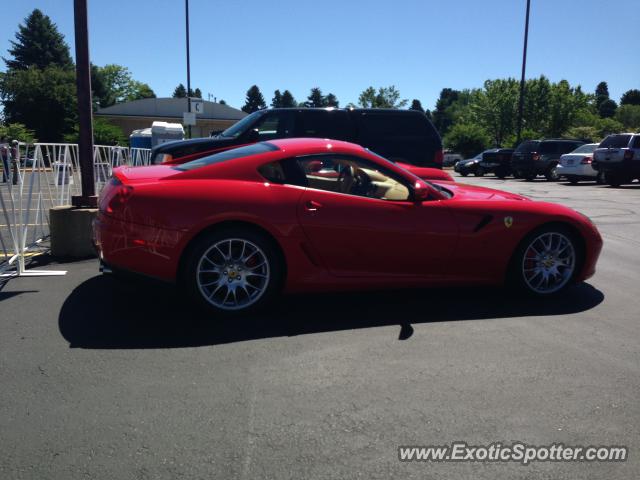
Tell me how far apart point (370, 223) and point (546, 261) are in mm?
1698

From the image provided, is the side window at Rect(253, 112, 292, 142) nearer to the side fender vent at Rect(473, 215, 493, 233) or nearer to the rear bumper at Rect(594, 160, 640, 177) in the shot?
the side fender vent at Rect(473, 215, 493, 233)

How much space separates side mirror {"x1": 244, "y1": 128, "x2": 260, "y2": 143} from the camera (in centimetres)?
929

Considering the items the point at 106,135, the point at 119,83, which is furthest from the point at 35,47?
the point at 106,135

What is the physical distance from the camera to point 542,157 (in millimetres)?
23125

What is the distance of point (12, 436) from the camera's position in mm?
2660

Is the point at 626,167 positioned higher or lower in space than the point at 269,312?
higher

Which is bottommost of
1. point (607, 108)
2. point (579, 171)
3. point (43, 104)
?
point (579, 171)

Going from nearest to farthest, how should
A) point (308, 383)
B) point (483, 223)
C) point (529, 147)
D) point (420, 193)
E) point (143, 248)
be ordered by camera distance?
1. point (308, 383)
2. point (143, 248)
3. point (420, 193)
4. point (483, 223)
5. point (529, 147)

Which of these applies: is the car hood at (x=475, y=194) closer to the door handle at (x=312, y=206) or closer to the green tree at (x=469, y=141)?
the door handle at (x=312, y=206)

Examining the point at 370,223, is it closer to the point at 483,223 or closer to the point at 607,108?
the point at 483,223

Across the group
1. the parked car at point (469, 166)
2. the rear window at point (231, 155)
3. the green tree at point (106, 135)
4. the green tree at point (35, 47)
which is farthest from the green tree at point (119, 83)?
the rear window at point (231, 155)

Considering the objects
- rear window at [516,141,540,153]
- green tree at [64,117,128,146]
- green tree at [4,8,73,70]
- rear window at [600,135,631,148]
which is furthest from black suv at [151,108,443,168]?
green tree at [4,8,73,70]

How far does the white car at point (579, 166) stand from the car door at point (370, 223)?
1716 centimetres

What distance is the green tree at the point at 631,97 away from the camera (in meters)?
144
